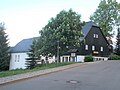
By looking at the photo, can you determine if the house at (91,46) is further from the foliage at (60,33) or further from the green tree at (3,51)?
the foliage at (60,33)

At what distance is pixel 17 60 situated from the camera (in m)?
57.0

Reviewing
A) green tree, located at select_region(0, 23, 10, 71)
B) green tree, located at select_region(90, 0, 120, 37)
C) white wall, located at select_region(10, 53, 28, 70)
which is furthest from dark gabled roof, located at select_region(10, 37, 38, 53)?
green tree, located at select_region(90, 0, 120, 37)

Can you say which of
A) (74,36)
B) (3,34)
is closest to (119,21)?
(3,34)

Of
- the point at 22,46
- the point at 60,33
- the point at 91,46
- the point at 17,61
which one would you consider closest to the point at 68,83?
the point at 60,33

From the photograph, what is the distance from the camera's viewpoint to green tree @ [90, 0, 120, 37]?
66.1m

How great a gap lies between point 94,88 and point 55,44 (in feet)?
67.7

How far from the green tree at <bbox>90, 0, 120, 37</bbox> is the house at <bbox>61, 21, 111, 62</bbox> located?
14.2 feet

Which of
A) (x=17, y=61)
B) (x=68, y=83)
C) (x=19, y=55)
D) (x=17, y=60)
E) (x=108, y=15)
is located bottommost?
(x=68, y=83)

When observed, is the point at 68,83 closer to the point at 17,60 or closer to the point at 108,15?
the point at 17,60

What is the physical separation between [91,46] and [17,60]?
16964 millimetres

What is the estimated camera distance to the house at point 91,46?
2188 inches

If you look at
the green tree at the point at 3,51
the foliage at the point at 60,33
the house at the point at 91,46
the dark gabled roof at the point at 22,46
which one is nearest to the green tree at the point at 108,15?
the house at the point at 91,46

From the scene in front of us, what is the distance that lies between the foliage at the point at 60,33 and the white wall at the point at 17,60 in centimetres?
2009

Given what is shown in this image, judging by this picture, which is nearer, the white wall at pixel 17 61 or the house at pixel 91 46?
the white wall at pixel 17 61
